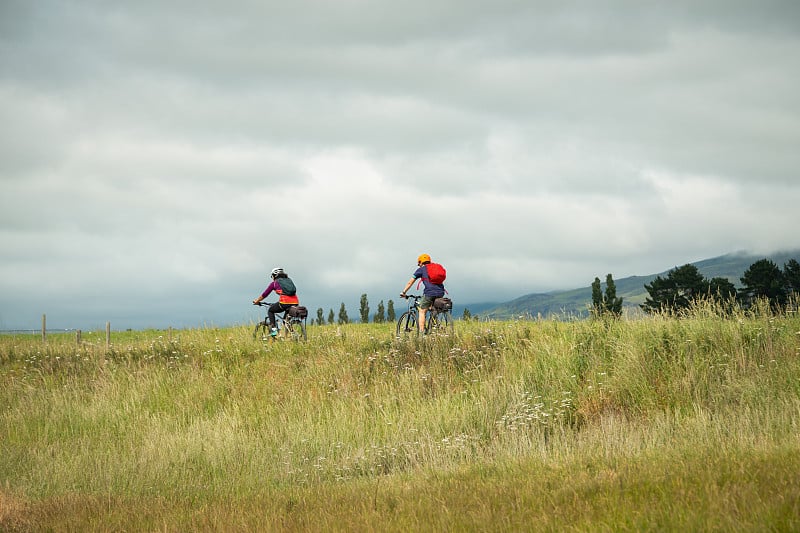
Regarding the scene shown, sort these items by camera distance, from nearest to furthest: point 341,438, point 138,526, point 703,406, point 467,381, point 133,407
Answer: point 138,526 → point 703,406 → point 341,438 → point 467,381 → point 133,407

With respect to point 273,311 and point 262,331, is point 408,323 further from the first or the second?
point 262,331

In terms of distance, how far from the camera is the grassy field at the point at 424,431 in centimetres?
610

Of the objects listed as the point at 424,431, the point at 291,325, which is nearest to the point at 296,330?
the point at 291,325

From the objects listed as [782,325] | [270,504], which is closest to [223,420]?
[270,504]

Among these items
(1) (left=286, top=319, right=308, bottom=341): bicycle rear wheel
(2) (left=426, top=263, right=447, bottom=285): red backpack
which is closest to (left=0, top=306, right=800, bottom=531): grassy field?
(1) (left=286, top=319, right=308, bottom=341): bicycle rear wheel

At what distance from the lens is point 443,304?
728 inches

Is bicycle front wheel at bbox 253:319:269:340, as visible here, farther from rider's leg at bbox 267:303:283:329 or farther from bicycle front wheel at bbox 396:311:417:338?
bicycle front wheel at bbox 396:311:417:338

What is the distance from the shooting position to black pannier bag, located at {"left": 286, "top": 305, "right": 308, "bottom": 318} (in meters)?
21.2

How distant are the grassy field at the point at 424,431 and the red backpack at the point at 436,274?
6.36ft

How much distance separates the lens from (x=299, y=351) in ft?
63.1

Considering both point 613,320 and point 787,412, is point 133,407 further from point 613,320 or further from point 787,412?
point 787,412

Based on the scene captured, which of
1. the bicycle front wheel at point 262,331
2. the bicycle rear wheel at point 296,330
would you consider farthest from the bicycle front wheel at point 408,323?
the bicycle front wheel at point 262,331

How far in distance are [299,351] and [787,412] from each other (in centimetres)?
1276

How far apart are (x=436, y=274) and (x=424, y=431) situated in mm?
7650
